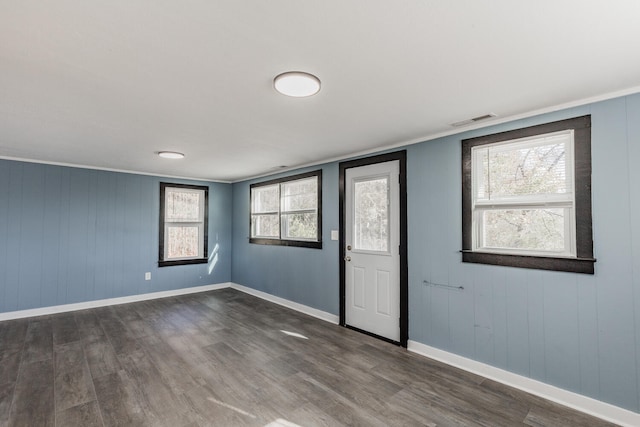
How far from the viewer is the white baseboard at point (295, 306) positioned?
4327 mm

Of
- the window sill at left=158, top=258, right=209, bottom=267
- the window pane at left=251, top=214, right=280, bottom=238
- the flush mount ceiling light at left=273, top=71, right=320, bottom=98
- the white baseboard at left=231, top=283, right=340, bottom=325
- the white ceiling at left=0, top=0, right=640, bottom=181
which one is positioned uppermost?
the white ceiling at left=0, top=0, right=640, bottom=181

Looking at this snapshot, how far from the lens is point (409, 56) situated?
1729 millimetres

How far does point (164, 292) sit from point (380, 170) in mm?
4601

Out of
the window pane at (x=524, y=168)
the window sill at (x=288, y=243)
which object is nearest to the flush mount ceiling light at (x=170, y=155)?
the window sill at (x=288, y=243)

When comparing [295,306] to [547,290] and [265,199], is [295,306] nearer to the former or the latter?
[265,199]

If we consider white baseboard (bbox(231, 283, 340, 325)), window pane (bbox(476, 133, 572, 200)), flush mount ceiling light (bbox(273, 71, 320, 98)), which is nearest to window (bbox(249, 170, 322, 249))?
white baseboard (bbox(231, 283, 340, 325))

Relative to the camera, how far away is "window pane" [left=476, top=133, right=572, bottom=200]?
2.46m

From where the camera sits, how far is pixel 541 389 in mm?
2457

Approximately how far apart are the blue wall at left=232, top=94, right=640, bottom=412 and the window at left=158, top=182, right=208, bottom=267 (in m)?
4.45

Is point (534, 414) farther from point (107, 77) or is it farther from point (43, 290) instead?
point (43, 290)

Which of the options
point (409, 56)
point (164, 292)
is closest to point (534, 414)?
point (409, 56)

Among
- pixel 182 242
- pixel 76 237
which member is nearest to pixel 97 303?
pixel 76 237

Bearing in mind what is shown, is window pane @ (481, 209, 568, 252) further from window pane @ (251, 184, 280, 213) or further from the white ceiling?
window pane @ (251, 184, 280, 213)

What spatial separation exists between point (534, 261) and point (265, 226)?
433cm
